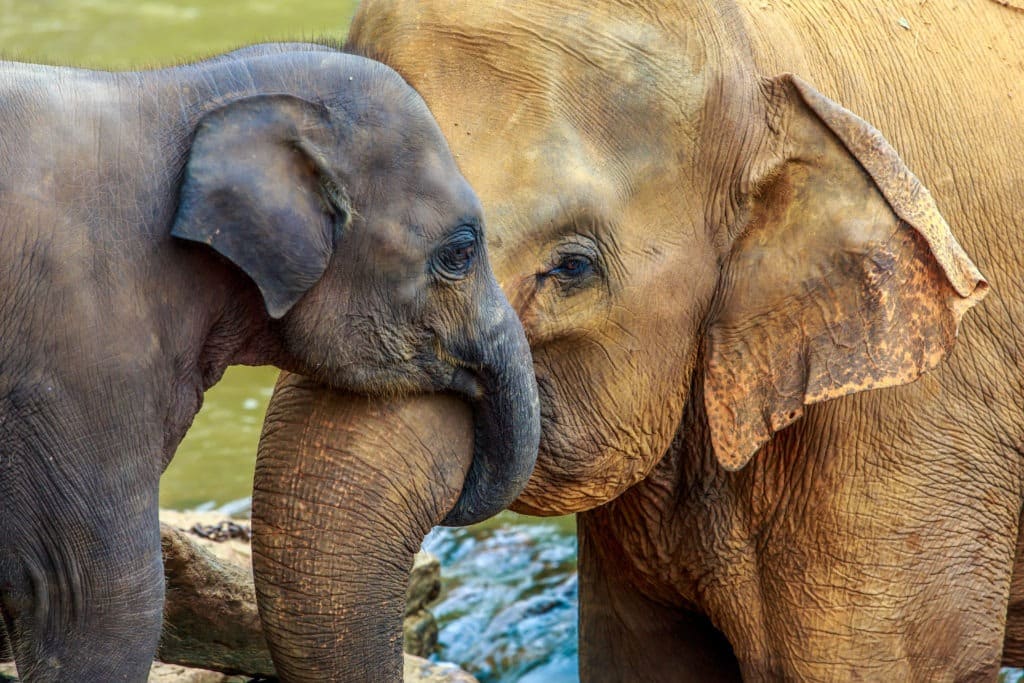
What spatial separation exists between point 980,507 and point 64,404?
1939 mm

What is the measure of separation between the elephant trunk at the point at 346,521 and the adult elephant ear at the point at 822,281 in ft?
2.26

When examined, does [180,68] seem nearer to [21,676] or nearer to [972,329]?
[21,676]

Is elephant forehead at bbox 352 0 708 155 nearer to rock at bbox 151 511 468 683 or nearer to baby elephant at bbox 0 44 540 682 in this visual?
baby elephant at bbox 0 44 540 682

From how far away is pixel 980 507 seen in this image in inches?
155

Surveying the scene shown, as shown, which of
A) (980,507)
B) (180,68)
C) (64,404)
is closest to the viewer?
(64,404)

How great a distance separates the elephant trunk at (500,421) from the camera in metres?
3.29

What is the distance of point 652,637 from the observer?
181 inches

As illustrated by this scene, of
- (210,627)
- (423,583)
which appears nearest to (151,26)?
(423,583)

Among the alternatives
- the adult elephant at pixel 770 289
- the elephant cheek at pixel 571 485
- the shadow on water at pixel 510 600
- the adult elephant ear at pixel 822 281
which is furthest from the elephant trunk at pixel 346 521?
the shadow on water at pixel 510 600

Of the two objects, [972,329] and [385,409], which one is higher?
[972,329]

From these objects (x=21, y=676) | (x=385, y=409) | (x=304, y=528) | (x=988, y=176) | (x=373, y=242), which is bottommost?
(x=21, y=676)

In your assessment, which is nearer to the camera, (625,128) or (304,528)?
(304,528)

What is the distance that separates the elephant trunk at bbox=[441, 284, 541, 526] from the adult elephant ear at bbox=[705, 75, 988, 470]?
525mm

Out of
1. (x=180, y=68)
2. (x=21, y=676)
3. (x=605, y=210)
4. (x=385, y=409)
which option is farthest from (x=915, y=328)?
(x=21, y=676)
